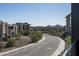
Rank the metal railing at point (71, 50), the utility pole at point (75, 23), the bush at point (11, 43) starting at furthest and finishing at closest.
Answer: the bush at point (11, 43) < the utility pole at point (75, 23) < the metal railing at point (71, 50)

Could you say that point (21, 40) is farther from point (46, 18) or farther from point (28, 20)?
point (46, 18)

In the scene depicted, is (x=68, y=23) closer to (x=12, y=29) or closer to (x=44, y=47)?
(x=44, y=47)

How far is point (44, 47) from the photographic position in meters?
3.88

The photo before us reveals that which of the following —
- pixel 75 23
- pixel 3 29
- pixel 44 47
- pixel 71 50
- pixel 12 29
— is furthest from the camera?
pixel 44 47

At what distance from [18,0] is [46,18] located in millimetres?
984

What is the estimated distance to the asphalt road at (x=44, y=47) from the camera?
11.9 feet

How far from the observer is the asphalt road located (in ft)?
11.9

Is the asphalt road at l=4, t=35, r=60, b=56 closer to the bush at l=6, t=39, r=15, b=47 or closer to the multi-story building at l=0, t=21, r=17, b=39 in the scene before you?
the bush at l=6, t=39, r=15, b=47

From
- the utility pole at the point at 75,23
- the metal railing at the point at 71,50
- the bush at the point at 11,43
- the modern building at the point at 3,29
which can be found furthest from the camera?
the bush at the point at 11,43

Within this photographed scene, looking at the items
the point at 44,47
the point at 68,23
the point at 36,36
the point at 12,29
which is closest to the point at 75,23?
the point at 68,23

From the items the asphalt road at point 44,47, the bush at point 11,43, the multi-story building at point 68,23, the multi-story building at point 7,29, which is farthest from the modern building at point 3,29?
the multi-story building at point 68,23

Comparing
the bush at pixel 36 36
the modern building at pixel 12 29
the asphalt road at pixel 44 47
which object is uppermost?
the modern building at pixel 12 29

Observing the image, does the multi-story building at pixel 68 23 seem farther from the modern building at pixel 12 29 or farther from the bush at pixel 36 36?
the modern building at pixel 12 29

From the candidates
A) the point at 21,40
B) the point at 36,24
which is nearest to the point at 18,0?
the point at 36,24
